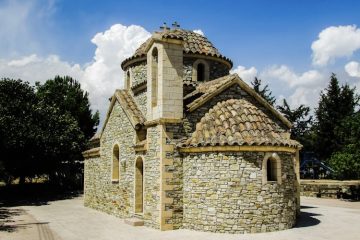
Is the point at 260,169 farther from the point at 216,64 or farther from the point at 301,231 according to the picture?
the point at 216,64

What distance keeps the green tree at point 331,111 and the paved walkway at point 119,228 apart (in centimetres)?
1872

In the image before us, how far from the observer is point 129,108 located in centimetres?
1691

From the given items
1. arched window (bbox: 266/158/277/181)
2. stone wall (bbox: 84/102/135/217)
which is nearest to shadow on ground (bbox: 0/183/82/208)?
stone wall (bbox: 84/102/135/217)

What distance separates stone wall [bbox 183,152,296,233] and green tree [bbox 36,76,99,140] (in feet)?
95.2

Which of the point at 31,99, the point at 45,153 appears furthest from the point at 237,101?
the point at 31,99

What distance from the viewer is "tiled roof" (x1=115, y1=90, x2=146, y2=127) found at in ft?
52.3

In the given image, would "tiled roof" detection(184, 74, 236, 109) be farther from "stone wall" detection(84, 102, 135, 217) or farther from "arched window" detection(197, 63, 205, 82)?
"stone wall" detection(84, 102, 135, 217)

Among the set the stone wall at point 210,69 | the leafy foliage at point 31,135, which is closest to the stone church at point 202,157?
the stone wall at point 210,69

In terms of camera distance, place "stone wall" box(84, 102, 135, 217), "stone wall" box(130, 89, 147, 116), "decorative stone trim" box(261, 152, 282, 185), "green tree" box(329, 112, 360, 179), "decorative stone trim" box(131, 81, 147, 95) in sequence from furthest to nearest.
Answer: "green tree" box(329, 112, 360, 179) → "stone wall" box(130, 89, 147, 116) → "decorative stone trim" box(131, 81, 147, 95) → "stone wall" box(84, 102, 135, 217) → "decorative stone trim" box(261, 152, 282, 185)

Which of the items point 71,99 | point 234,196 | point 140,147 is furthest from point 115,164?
point 71,99

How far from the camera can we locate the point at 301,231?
519 inches

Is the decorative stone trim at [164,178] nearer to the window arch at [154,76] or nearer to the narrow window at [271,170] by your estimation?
the window arch at [154,76]

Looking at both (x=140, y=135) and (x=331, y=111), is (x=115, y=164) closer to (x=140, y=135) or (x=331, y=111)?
(x=140, y=135)

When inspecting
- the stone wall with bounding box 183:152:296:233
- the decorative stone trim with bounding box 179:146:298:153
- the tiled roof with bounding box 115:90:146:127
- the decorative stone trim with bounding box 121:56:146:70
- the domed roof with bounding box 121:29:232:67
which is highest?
the domed roof with bounding box 121:29:232:67
